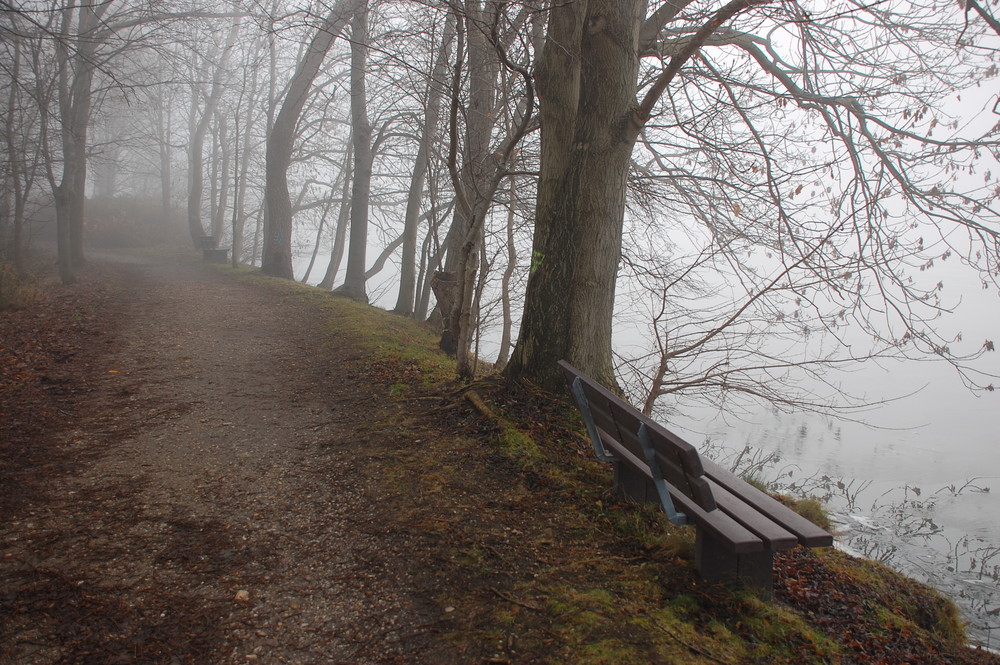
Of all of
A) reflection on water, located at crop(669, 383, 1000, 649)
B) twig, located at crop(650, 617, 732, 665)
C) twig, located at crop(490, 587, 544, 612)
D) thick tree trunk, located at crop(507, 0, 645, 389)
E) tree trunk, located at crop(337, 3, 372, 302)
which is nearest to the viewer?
twig, located at crop(650, 617, 732, 665)

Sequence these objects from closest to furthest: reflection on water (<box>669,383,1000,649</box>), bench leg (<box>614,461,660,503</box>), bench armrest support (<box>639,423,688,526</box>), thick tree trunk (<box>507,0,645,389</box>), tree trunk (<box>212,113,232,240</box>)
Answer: bench armrest support (<box>639,423,688,526</box>) → bench leg (<box>614,461,660,503</box>) → thick tree trunk (<box>507,0,645,389</box>) → reflection on water (<box>669,383,1000,649</box>) → tree trunk (<box>212,113,232,240</box>)

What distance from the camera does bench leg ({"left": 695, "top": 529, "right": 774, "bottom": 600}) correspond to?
313 cm

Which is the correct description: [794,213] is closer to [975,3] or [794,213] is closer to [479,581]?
[975,3]

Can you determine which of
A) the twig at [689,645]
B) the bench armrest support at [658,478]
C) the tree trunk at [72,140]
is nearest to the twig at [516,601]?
the twig at [689,645]

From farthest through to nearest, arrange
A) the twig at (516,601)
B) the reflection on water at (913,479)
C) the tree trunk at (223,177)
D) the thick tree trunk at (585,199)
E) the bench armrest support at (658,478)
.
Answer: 1. the tree trunk at (223,177)
2. the reflection on water at (913,479)
3. the thick tree trunk at (585,199)
4. the bench armrest support at (658,478)
5. the twig at (516,601)

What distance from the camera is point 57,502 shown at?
3.76 m

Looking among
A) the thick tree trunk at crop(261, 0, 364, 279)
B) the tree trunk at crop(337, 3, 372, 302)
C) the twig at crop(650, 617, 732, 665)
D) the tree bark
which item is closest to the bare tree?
the tree bark

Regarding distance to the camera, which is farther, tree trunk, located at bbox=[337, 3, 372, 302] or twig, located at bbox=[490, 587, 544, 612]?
tree trunk, located at bbox=[337, 3, 372, 302]

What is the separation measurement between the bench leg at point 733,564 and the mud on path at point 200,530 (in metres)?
1.36

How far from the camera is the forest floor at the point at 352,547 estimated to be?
2.71 m

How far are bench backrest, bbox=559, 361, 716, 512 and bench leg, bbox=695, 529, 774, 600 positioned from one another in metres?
0.31

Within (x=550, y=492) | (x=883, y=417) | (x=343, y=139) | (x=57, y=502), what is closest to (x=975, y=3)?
(x=550, y=492)

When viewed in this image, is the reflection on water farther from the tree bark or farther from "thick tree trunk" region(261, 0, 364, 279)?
"thick tree trunk" region(261, 0, 364, 279)

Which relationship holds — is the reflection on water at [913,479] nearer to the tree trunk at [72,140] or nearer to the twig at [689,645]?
the twig at [689,645]
